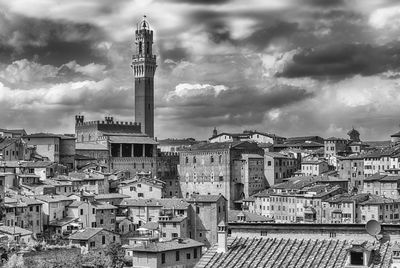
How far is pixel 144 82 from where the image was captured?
86438 mm

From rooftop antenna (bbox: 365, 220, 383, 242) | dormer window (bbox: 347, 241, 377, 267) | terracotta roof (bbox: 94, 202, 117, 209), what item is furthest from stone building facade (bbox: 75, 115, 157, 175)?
dormer window (bbox: 347, 241, 377, 267)

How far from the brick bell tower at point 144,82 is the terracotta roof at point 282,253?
238 feet

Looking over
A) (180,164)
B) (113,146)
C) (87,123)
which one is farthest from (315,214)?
(87,123)

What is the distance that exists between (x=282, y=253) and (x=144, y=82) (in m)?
74.6

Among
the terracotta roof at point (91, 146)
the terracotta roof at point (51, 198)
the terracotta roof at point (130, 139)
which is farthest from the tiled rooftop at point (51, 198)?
the terracotta roof at point (130, 139)

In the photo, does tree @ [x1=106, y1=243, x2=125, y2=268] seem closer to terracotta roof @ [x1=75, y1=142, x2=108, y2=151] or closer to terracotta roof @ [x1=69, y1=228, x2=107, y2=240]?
terracotta roof @ [x1=69, y1=228, x2=107, y2=240]

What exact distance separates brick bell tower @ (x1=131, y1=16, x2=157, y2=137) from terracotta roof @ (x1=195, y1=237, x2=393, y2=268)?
238ft

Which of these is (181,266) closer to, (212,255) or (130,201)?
(130,201)

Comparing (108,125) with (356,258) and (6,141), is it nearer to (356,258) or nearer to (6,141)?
(6,141)

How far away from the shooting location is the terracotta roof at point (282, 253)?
480 inches

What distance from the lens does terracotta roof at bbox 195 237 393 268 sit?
12188 mm

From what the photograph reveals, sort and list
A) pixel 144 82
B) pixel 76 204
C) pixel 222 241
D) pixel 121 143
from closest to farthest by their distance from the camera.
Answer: pixel 222 241 → pixel 76 204 → pixel 121 143 → pixel 144 82

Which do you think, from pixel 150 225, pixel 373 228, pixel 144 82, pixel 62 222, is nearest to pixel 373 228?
pixel 373 228

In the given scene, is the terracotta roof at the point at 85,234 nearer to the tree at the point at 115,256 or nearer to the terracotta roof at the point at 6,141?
the tree at the point at 115,256
